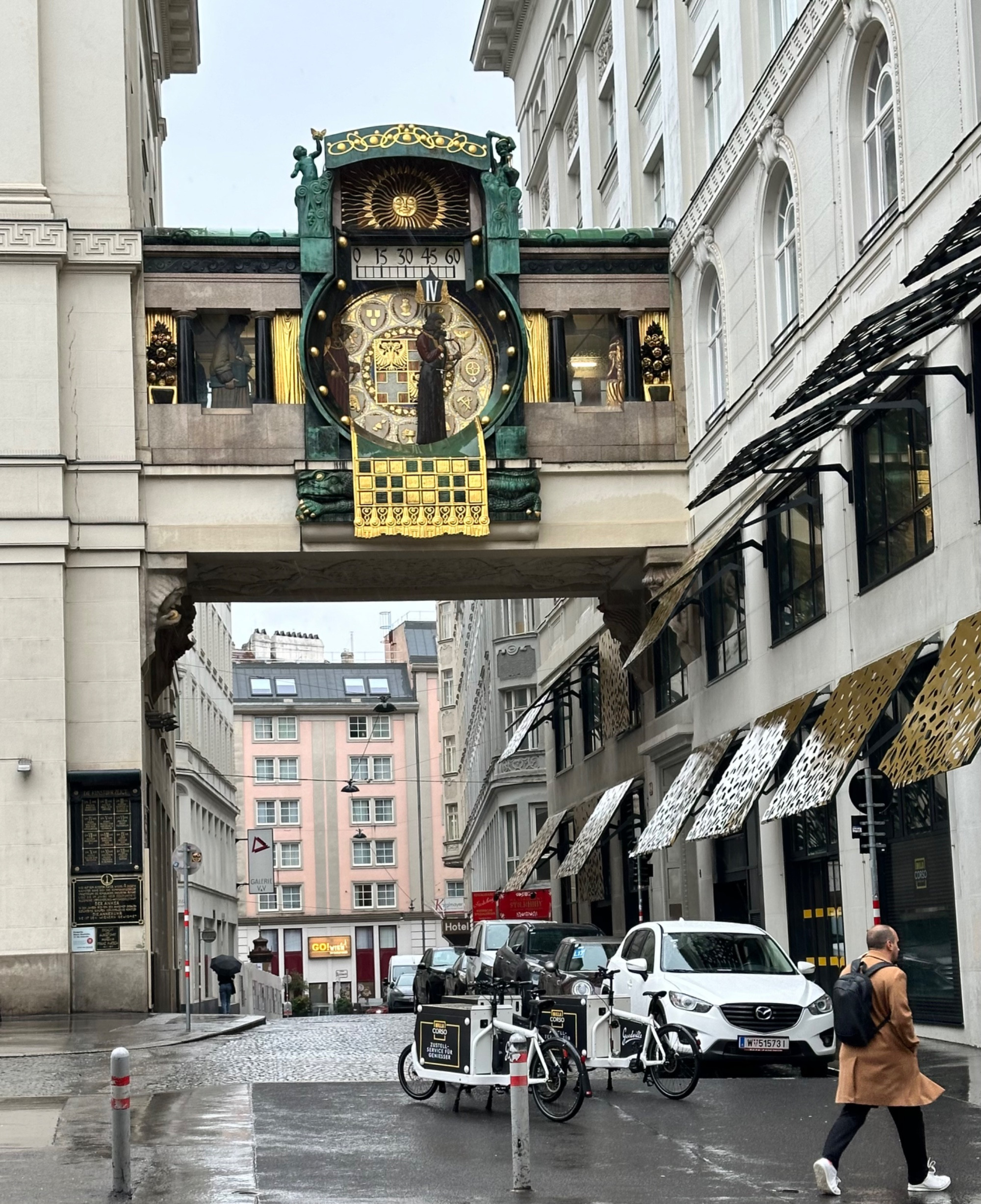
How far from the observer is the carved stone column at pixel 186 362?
36750 millimetres

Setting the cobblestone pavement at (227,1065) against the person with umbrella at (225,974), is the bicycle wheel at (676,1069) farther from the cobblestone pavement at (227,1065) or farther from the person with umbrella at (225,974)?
the person with umbrella at (225,974)

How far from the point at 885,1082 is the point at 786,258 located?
21296 millimetres

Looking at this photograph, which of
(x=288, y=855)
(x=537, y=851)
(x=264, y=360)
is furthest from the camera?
(x=288, y=855)

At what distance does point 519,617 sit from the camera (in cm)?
6781

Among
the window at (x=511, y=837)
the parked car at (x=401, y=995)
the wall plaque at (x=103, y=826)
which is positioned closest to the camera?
the wall plaque at (x=103, y=826)

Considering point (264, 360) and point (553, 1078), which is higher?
point (264, 360)

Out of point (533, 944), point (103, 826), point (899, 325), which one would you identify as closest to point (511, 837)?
point (103, 826)

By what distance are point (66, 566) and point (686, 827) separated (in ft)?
39.2

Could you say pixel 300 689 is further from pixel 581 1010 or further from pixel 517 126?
pixel 581 1010

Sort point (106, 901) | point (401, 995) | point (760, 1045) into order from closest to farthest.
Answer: point (760, 1045) < point (106, 901) < point (401, 995)

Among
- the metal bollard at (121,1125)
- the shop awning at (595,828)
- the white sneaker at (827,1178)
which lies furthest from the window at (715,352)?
the metal bollard at (121,1125)

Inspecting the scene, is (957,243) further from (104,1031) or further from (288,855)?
(288,855)

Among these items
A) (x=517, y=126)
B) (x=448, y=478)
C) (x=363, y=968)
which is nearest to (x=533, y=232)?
(x=448, y=478)

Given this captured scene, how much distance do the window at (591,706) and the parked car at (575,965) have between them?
64.6ft
